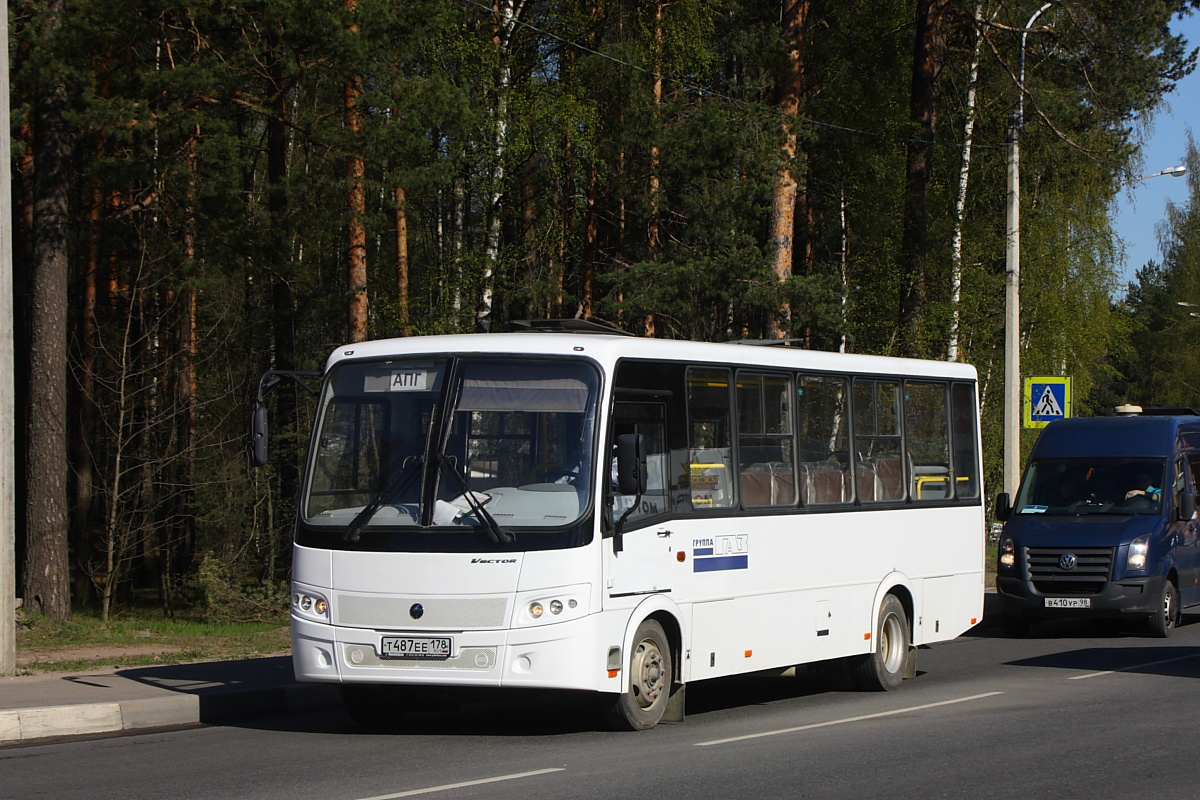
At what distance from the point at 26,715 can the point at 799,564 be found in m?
6.24

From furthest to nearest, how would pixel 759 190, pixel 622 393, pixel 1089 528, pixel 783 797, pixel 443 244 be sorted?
pixel 443 244 → pixel 759 190 → pixel 1089 528 → pixel 622 393 → pixel 783 797

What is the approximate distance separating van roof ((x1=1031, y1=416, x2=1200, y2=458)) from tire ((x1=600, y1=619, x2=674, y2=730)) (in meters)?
10.7

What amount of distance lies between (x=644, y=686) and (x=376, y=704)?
2076 mm

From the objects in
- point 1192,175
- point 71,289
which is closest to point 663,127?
point 71,289

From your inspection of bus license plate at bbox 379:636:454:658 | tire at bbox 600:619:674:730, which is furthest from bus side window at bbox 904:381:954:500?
bus license plate at bbox 379:636:454:658

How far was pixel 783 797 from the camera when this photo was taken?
835cm

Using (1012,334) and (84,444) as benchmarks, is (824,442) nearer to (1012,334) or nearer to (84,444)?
(1012,334)

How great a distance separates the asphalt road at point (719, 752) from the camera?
8719mm

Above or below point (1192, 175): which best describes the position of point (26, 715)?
below

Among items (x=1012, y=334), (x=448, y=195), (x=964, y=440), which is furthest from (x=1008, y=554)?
(x=448, y=195)

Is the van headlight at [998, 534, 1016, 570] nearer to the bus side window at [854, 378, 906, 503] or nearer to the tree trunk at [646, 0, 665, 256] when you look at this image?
the bus side window at [854, 378, 906, 503]

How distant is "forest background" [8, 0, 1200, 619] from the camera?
75.3 ft

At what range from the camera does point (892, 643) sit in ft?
48.6

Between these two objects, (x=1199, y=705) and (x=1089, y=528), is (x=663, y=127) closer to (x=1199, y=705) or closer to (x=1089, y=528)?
(x=1089, y=528)
